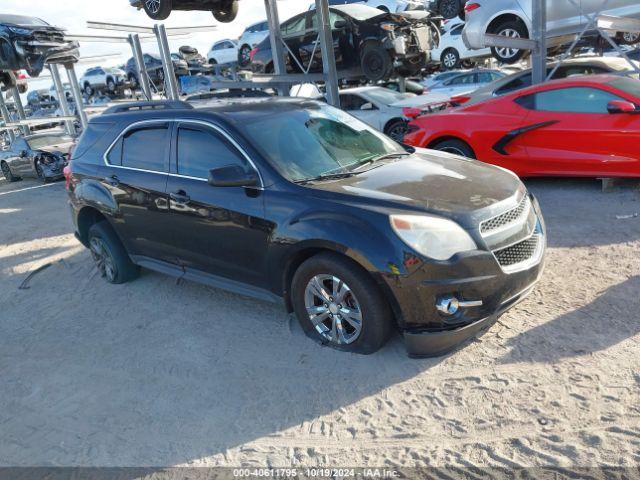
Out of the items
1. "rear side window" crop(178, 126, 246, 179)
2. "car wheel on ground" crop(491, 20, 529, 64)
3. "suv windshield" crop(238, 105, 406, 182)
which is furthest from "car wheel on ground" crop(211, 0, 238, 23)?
"rear side window" crop(178, 126, 246, 179)

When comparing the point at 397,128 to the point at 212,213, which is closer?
the point at 212,213

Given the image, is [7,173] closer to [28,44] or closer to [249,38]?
[28,44]

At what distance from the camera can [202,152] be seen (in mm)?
4289

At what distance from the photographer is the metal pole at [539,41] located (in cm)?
906

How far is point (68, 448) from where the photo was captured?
312 centimetres

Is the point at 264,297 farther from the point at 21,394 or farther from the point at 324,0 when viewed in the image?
the point at 324,0

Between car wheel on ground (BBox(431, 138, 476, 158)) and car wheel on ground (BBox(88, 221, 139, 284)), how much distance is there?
184 inches

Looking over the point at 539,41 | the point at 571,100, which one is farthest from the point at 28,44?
the point at 571,100

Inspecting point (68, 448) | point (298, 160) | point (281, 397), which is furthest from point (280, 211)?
point (68, 448)

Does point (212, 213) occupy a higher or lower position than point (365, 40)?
lower

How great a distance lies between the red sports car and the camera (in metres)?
6.43

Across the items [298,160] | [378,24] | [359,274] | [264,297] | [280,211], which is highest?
[378,24]

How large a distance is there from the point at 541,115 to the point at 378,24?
5.34m

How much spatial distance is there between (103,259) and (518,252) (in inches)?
164
